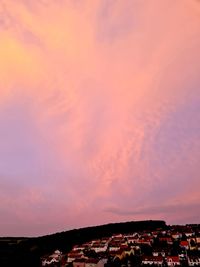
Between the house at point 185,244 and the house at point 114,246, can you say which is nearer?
the house at point 185,244

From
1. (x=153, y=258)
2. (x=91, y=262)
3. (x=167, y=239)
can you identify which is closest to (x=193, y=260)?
(x=153, y=258)

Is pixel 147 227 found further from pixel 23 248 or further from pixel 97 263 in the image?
pixel 23 248

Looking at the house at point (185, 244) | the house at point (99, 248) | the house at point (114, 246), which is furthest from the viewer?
the house at point (99, 248)

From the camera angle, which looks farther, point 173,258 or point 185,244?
point 185,244

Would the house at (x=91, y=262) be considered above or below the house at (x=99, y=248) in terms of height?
below

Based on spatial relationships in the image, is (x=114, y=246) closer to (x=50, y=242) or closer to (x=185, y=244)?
(x=185, y=244)

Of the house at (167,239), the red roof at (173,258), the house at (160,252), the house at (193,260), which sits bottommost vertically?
the house at (193,260)

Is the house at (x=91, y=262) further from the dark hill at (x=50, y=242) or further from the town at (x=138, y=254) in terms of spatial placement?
the dark hill at (x=50, y=242)

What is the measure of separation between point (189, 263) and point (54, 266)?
678 inches

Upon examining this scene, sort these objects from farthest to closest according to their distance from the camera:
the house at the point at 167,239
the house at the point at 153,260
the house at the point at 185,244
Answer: the house at the point at 167,239 → the house at the point at 185,244 → the house at the point at 153,260

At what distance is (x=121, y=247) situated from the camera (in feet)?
166

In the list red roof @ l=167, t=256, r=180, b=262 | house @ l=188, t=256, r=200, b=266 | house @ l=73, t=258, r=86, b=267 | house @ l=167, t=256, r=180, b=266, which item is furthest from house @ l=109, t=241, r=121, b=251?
house @ l=188, t=256, r=200, b=266

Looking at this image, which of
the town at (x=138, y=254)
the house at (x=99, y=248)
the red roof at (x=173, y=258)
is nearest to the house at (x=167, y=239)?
the town at (x=138, y=254)

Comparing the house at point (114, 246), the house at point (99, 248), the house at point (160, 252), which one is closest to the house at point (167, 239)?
the house at point (160, 252)
